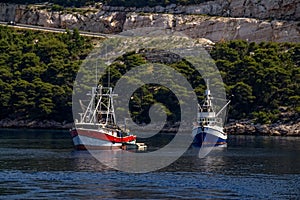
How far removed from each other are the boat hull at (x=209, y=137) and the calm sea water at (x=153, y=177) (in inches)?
487

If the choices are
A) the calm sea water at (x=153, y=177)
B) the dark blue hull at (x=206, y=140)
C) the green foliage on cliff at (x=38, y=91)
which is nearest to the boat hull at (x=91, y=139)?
the calm sea water at (x=153, y=177)

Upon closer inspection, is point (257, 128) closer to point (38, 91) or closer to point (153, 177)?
point (38, 91)

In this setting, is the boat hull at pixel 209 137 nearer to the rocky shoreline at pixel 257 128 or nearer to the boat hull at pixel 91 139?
the boat hull at pixel 91 139

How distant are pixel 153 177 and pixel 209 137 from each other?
52.3 metres

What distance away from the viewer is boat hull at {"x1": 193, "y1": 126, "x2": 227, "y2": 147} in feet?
450

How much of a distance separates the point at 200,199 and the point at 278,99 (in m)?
113

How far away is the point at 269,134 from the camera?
17288 cm

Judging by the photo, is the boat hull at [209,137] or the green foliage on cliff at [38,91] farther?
the green foliage on cliff at [38,91]

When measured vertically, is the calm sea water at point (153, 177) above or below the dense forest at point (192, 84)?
below

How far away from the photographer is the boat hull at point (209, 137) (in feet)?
450

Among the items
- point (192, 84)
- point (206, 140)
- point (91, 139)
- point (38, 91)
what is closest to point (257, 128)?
point (192, 84)

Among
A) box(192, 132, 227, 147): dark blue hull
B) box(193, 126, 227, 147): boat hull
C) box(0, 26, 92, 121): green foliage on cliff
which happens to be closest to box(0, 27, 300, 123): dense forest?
box(0, 26, 92, 121): green foliage on cliff

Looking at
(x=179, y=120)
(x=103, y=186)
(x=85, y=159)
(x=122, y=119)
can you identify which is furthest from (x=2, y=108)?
(x=103, y=186)

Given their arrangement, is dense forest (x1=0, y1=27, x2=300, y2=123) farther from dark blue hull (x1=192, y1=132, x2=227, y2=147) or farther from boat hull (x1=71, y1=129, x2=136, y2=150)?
boat hull (x1=71, y1=129, x2=136, y2=150)
